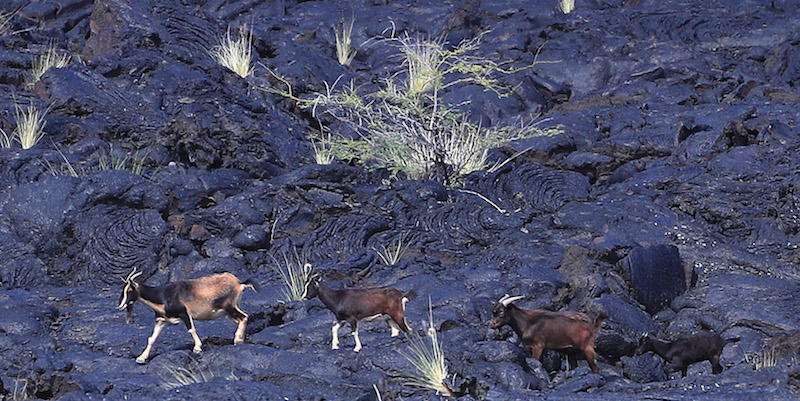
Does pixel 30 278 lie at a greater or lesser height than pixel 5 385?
lesser

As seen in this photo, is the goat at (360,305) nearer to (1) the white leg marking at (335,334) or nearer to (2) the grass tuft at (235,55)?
(1) the white leg marking at (335,334)

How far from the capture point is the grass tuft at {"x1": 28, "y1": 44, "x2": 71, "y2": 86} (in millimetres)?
20516

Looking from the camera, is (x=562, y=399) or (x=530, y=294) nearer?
(x=562, y=399)

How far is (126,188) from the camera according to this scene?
1631 cm

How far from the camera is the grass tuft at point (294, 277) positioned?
13.4 m

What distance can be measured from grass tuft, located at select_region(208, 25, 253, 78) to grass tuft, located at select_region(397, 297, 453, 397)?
12454 mm

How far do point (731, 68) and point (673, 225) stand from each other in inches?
338

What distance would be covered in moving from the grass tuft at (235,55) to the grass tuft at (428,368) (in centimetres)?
1245

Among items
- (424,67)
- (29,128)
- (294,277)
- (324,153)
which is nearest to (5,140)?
(29,128)

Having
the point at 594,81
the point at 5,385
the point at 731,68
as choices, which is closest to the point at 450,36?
the point at 594,81

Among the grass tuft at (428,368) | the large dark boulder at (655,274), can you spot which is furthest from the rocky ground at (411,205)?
the grass tuft at (428,368)

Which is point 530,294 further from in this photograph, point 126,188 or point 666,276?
point 126,188

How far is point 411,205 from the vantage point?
Result: 654 inches

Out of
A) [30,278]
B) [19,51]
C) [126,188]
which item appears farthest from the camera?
[19,51]
